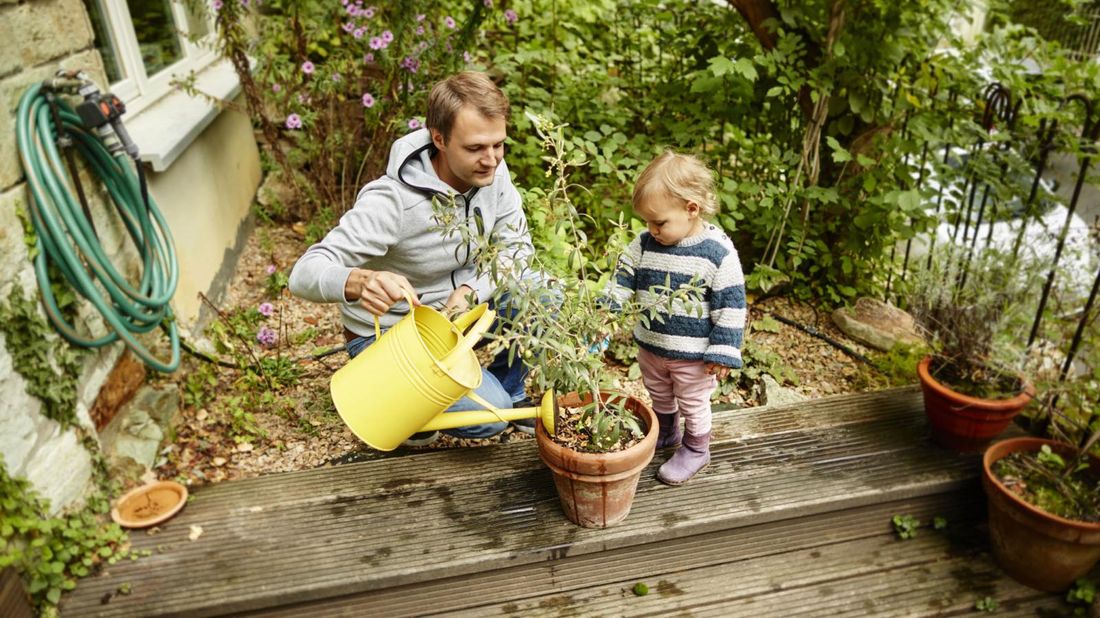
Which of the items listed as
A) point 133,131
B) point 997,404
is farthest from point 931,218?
point 133,131

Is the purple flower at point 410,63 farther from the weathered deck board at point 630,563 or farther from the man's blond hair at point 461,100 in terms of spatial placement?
the weathered deck board at point 630,563

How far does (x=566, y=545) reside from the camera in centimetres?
200

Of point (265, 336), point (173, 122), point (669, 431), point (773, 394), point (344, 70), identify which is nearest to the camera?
point (669, 431)

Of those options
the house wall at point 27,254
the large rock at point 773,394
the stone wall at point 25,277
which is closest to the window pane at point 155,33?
the house wall at point 27,254

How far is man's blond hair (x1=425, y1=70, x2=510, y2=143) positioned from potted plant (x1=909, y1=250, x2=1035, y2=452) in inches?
64.1

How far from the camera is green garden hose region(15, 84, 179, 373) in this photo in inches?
74.7

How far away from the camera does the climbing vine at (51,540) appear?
5.60 ft

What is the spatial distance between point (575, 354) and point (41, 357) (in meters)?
1.47

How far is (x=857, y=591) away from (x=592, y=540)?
849 millimetres

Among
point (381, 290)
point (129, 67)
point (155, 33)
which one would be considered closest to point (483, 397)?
point (381, 290)

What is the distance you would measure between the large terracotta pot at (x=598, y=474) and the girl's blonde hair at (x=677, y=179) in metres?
0.64

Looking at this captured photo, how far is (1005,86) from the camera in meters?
2.72

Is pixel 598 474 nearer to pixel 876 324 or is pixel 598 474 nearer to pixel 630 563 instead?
pixel 630 563

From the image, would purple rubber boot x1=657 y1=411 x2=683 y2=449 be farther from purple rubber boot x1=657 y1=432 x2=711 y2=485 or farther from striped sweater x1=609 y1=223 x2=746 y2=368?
striped sweater x1=609 y1=223 x2=746 y2=368
